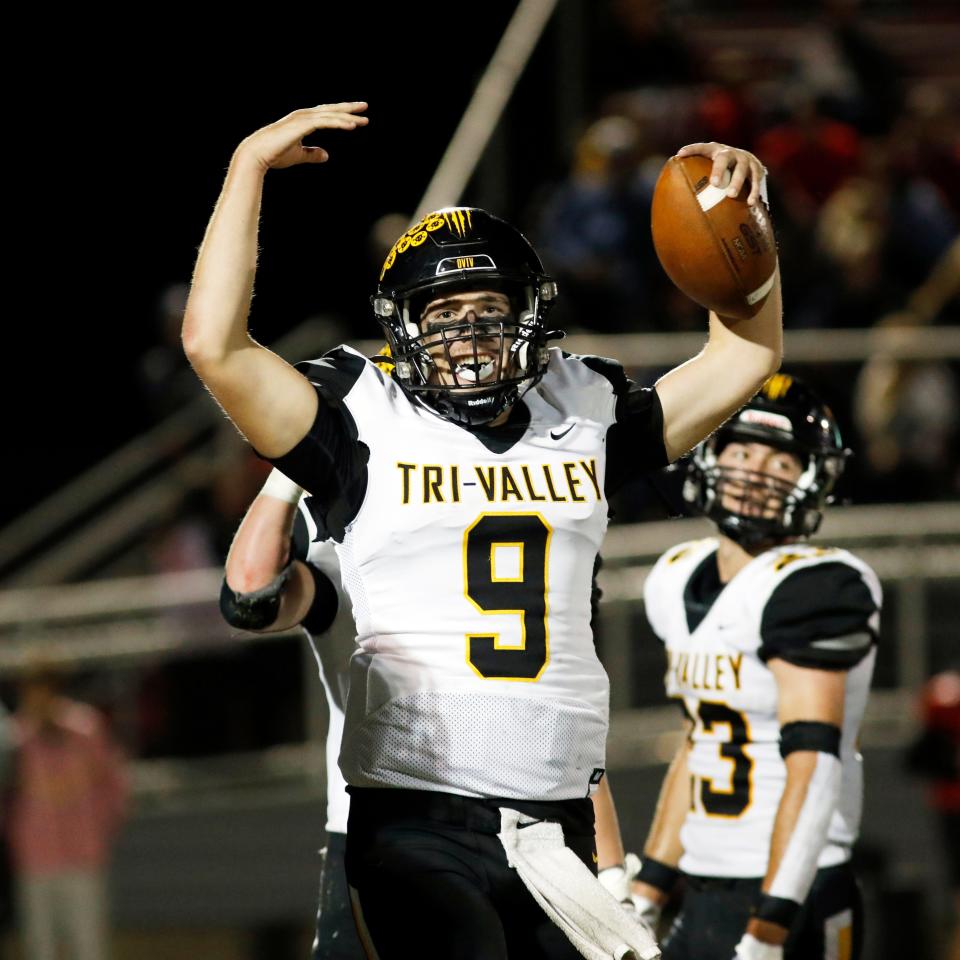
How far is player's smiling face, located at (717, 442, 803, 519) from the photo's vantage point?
4.25m

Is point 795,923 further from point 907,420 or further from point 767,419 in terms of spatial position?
point 907,420

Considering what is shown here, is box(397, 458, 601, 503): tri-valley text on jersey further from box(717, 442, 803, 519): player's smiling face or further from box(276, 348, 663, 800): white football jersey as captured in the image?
box(717, 442, 803, 519): player's smiling face

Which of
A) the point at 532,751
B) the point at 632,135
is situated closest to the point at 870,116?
the point at 632,135

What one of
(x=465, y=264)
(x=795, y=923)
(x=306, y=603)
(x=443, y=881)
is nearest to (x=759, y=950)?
(x=795, y=923)

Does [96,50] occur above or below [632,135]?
above

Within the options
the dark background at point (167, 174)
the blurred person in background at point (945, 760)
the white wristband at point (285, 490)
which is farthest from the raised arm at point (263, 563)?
the dark background at point (167, 174)

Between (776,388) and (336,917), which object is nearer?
(336,917)

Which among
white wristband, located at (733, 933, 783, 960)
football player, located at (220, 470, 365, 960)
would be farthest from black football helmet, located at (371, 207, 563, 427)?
white wristband, located at (733, 933, 783, 960)

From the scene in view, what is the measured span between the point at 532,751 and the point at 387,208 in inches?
331

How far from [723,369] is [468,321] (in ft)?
1.66

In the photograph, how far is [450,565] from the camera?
3.30 m

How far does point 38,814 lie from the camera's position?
792 centimetres

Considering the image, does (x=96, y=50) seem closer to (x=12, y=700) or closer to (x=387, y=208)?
(x=387, y=208)

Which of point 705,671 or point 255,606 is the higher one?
point 255,606
